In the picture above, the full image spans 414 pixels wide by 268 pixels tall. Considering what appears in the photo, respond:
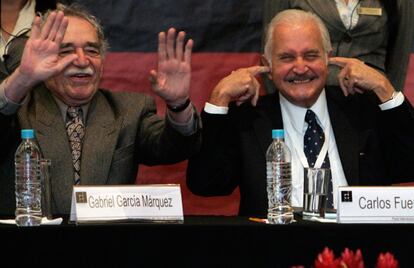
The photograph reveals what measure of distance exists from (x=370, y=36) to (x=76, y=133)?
146cm

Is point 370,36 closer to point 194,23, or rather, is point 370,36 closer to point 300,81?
point 300,81

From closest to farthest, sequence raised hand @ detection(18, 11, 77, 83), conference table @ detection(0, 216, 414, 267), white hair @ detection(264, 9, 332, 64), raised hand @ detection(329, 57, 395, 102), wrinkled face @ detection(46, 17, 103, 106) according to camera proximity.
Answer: conference table @ detection(0, 216, 414, 267) → raised hand @ detection(18, 11, 77, 83) → wrinkled face @ detection(46, 17, 103, 106) → raised hand @ detection(329, 57, 395, 102) → white hair @ detection(264, 9, 332, 64)

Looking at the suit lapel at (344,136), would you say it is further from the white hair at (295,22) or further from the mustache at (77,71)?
the mustache at (77,71)

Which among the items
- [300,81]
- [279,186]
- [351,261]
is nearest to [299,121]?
[300,81]

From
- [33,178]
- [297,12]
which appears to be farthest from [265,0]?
[33,178]

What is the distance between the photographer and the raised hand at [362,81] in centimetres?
357

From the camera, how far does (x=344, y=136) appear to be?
353cm

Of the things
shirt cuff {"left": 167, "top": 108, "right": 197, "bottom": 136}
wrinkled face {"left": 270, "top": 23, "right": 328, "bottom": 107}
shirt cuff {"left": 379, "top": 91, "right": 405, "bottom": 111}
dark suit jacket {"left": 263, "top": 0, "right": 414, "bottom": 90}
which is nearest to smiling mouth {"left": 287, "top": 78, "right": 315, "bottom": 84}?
wrinkled face {"left": 270, "top": 23, "right": 328, "bottom": 107}

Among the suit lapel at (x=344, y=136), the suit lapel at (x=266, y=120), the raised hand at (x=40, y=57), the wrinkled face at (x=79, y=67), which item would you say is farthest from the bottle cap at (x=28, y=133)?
the suit lapel at (x=344, y=136)

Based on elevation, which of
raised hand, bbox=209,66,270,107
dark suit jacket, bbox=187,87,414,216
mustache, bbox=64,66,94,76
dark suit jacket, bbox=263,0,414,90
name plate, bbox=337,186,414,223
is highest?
dark suit jacket, bbox=263,0,414,90

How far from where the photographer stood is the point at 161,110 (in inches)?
181

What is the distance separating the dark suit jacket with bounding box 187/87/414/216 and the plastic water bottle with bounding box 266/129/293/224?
337 mm

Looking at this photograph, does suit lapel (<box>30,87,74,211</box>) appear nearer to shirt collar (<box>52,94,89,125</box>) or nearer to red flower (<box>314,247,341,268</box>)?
shirt collar (<box>52,94,89,125</box>)

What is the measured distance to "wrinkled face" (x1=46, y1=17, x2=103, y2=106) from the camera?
131 inches
